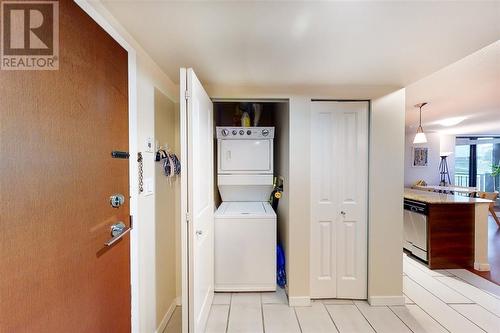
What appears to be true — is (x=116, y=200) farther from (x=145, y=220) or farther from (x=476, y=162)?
Result: (x=476, y=162)

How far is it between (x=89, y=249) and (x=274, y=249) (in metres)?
1.68

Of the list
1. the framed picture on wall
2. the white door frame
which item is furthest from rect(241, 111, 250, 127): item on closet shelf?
the framed picture on wall

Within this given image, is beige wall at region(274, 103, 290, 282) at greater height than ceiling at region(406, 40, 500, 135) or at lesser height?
lesser

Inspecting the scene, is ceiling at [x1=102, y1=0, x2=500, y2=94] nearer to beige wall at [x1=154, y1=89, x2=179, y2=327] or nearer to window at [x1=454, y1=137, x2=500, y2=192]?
beige wall at [x1=154, y1=89, x2=179, y2=327]

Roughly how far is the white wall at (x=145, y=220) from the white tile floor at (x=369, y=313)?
600mm

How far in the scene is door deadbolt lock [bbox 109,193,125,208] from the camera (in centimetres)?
108

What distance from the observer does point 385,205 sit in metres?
2.07

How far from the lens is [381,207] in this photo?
81.7 inches

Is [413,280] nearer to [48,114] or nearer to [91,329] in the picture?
[91,329]

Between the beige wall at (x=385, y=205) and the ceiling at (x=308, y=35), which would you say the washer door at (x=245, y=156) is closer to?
the ceiling at (x=308, y=35)

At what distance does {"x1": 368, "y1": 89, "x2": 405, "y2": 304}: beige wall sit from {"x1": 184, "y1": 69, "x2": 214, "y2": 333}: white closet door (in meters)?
1.52

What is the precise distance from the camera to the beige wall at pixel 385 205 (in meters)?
2.06

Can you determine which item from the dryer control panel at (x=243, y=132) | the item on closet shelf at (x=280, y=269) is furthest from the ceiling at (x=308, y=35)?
the item on closet shelf at (x=280, y=269)

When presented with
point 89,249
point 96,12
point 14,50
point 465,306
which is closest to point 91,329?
point 89,249
